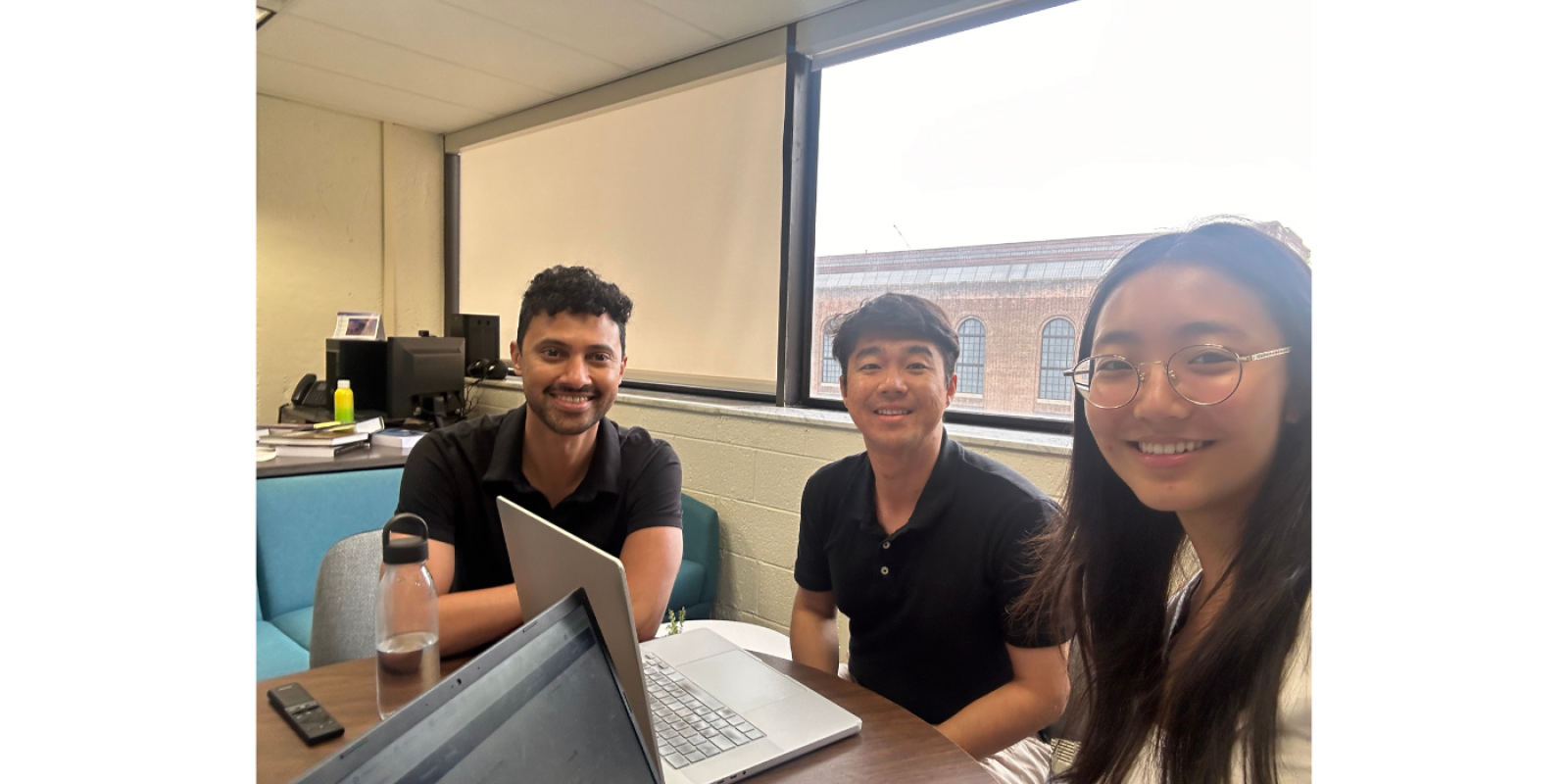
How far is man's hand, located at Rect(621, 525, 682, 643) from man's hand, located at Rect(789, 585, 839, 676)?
0.30m

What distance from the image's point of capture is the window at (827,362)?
2.61 metres

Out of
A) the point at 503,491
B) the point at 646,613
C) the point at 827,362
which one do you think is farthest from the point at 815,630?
the point at 827,362

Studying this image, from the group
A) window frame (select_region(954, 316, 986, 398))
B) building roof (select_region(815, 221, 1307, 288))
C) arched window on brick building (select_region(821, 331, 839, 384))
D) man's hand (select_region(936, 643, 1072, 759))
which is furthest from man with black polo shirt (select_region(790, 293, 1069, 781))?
arched window on brick building (select_region(821, 331, 839, 384))

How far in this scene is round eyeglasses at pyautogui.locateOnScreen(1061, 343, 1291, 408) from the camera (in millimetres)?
817

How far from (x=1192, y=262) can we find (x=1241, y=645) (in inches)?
17.1

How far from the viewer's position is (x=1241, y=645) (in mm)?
785

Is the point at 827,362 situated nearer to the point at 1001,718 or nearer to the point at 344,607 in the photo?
the point at 1001,718

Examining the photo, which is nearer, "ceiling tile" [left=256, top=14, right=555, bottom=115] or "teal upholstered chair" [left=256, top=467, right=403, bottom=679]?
"teal upholstered chair" [left=256, top=467, right=403, bottom=679]

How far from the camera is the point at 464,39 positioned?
9.32 feet

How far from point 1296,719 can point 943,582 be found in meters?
0.67

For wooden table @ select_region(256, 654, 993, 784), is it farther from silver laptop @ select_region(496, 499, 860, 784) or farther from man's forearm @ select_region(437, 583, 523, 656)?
man's forearm @ select_region(437, 583, 523, 656)
